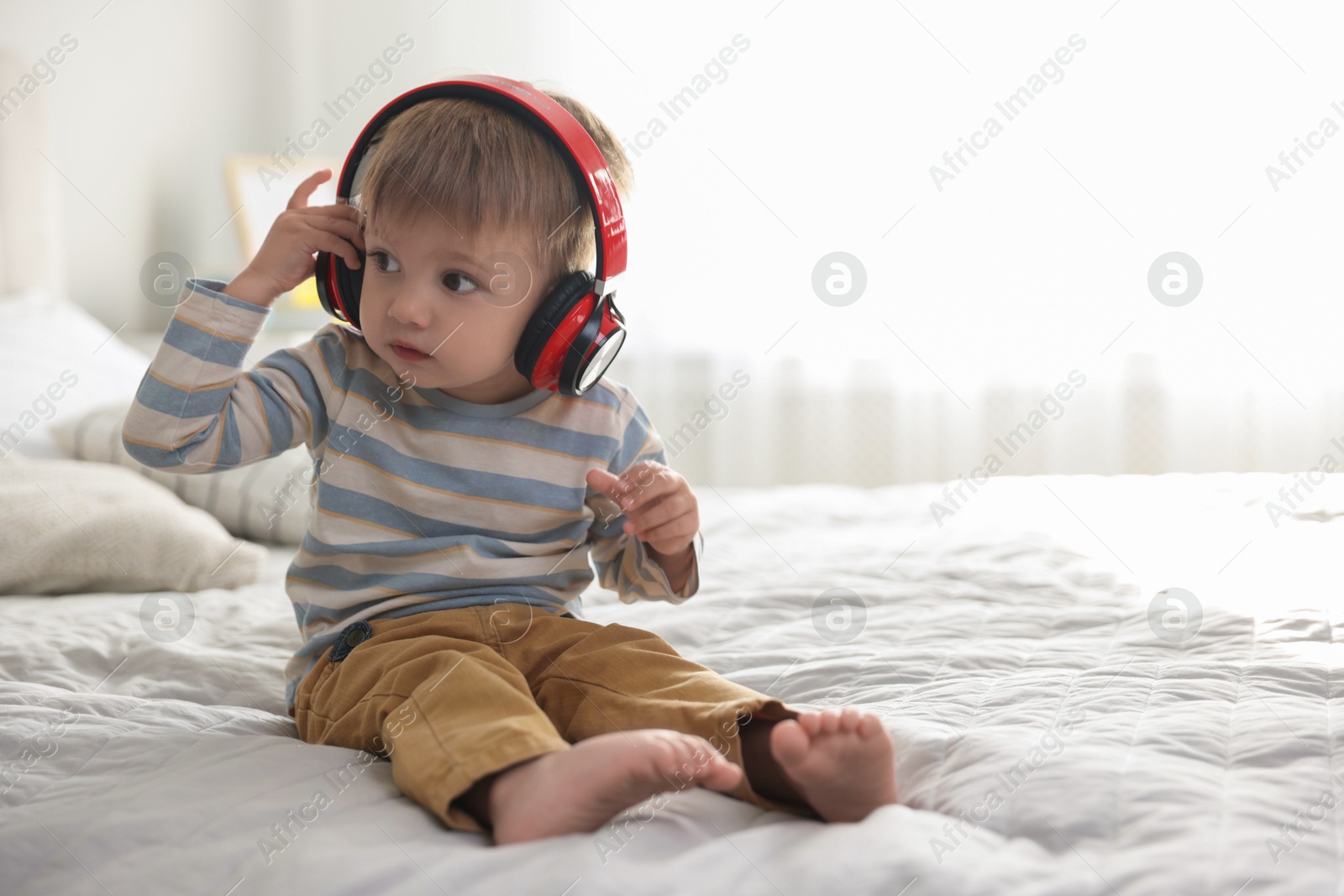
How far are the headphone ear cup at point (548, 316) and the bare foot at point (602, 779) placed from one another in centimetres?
32

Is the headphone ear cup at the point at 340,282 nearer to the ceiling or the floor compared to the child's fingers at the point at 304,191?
nearer to the floor

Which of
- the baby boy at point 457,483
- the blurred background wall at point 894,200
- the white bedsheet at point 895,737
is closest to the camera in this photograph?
the white bedsheet at point 895,737

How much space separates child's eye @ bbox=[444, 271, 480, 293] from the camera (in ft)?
2.56

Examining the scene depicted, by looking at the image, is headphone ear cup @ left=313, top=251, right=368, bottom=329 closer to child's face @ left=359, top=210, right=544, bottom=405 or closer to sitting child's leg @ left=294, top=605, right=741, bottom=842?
child's face @ left=359, top=210, right=544, bottom=405

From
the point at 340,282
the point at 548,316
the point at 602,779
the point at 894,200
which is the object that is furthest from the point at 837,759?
the point at 894,200

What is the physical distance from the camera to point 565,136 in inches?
30.3

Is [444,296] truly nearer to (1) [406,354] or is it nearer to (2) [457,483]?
(1) [406,354]

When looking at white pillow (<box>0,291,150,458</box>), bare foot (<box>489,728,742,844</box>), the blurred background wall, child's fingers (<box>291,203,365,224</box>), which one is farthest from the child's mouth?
the blurred background wall

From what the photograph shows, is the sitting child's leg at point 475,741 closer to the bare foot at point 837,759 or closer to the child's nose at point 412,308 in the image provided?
the bare foot at point 837,759

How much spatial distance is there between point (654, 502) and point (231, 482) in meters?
0.81

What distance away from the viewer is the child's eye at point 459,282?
781 mm

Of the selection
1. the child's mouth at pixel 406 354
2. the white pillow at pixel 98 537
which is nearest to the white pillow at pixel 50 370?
the white pillow at pixel 98 537

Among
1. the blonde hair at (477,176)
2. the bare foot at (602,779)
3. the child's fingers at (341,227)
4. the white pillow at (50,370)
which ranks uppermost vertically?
the blonde hair at (477,176)

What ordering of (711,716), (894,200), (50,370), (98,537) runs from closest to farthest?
1. (711,716)
2. (98,537)
3. (50,370)
4. (894,200)
